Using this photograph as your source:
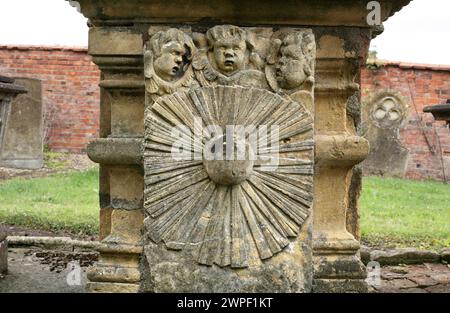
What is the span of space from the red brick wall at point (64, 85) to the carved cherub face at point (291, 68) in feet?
27.6

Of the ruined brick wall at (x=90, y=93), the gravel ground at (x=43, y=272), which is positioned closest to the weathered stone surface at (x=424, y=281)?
the gravel ground at (x=43, y=272)

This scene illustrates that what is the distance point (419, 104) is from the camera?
10.3 meters

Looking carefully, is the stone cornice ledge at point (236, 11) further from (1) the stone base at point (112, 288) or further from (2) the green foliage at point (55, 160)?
(2) the green foliage at point (55, 160)

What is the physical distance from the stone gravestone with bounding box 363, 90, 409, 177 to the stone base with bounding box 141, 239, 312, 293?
820 cm

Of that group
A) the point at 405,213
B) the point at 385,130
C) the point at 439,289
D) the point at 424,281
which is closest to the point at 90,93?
the point at 385,130

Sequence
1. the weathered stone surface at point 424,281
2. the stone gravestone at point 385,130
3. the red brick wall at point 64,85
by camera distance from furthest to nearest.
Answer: the red brick wall at point 64,85
the stone gravestone at point 385,130
the weathered stone surface at point 424,281

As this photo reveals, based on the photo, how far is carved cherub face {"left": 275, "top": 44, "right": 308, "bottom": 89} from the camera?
79.8 inches

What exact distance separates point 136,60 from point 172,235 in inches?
24.9

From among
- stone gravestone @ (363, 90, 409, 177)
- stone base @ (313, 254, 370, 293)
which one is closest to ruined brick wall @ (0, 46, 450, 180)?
stone gravestone @ (363, 90, 409, 177)

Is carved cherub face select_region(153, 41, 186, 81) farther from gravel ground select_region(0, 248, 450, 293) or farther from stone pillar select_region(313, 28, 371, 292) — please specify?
gravel ground select_region(0, 248, 450, 293)

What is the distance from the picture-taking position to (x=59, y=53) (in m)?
10.1

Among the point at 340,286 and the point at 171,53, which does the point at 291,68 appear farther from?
the point at 340,286

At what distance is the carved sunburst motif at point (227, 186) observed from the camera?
2006 mm
